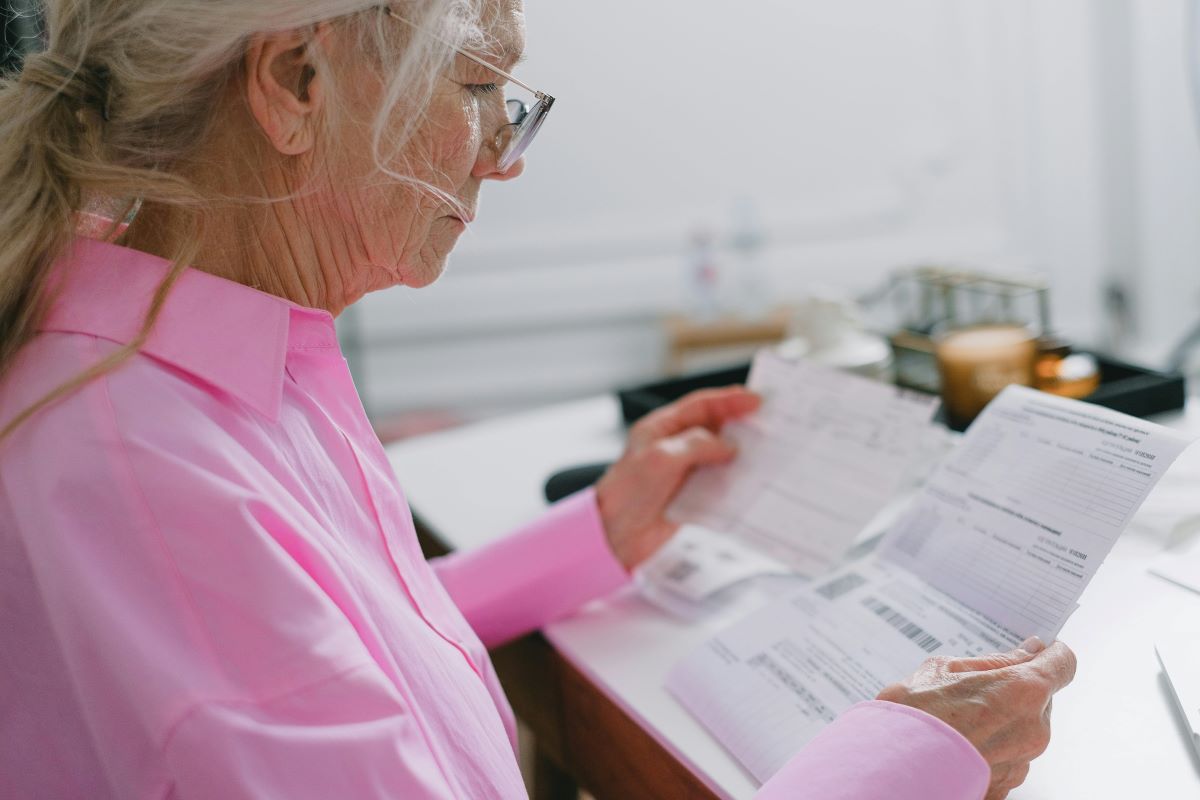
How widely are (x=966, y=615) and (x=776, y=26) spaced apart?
223 cm

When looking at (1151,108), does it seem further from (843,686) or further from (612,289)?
(843,686)

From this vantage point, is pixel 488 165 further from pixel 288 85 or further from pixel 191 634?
pixel 191 634

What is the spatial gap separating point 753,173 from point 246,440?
237 centimetres

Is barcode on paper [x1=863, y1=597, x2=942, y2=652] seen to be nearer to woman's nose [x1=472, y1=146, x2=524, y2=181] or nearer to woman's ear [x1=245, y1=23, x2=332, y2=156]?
woman's nose [x1=472, y1=146, x2=524, y2=181]

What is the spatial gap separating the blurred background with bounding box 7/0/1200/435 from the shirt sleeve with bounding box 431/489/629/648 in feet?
5.38

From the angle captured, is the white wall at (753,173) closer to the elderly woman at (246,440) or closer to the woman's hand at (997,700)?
the elderly woman at (246,440)

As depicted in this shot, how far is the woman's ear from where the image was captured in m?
0.66

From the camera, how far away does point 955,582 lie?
811 millimetres

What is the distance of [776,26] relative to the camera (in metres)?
2.67

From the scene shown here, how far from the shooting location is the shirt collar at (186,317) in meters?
0.64

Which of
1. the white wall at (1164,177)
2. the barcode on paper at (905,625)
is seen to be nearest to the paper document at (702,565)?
the barcode on paper at (905,625)

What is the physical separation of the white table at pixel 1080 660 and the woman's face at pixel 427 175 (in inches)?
14.9

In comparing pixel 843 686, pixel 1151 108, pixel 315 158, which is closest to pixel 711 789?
pixel 843 686

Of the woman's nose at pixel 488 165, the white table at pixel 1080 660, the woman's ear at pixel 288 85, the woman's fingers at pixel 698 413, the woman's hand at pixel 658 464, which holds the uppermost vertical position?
the woman's ear at pixel 288 85
